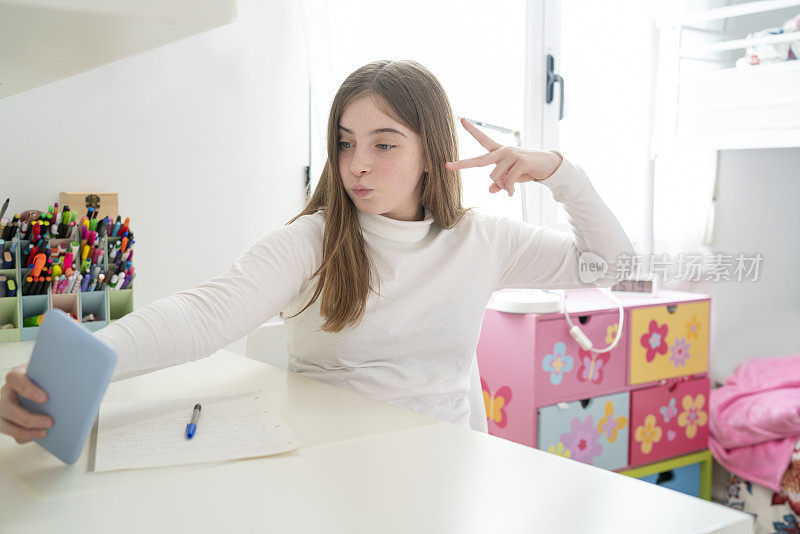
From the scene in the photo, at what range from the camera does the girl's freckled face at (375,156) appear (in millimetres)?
1233

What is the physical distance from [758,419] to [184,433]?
197 centimetres

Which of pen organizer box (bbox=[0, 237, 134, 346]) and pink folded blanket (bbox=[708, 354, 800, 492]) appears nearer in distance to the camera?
pen organizer box (bbox=[0, 237, 134, 346])

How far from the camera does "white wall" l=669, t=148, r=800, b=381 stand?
2.94 m

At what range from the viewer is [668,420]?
2.35 metres

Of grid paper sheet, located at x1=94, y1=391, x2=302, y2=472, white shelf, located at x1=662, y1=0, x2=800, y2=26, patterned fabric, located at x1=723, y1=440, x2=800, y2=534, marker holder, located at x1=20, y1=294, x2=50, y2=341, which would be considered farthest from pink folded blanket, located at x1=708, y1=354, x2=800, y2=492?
marker holder, located at x1=20, y1=294, x2=50, y2=341

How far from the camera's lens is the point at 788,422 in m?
2.15

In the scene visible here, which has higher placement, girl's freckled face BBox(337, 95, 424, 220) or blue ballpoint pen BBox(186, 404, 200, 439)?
girl's freckled face BBox(337, 95, 424, 220)

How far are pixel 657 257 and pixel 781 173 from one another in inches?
24.2

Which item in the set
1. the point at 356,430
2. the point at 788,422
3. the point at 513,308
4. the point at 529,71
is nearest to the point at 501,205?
the point at 529,71

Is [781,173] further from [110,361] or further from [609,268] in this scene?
[110,361]

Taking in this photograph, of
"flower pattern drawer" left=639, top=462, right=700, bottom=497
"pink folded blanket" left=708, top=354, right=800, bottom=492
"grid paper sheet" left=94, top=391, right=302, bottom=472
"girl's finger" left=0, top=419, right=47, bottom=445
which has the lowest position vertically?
"flower pattern drawer" left=639, top=462, right=700, bottom=497

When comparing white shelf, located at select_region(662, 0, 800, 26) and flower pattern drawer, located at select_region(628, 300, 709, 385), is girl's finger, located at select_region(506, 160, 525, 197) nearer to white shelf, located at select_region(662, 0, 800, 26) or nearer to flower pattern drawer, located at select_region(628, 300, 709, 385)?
flower pattern drawer, located at select_region(628, 300, 709, 385)

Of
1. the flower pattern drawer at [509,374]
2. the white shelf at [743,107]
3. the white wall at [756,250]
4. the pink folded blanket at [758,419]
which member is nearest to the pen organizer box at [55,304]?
the flower pattern drawer at [509,374]

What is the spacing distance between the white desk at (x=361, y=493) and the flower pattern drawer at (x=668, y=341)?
5.04 ft
